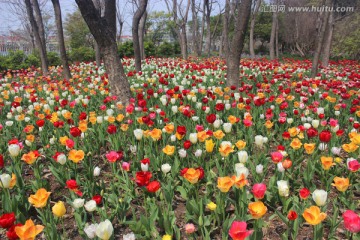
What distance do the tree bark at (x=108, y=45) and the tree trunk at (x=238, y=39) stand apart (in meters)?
2.37

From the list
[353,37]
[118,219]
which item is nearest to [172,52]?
[353,37]

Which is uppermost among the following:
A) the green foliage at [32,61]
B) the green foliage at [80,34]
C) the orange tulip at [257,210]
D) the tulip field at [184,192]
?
the green foliage at [80,34]

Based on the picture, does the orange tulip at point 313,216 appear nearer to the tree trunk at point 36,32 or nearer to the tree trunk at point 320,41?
the tree trunk at point 320,41

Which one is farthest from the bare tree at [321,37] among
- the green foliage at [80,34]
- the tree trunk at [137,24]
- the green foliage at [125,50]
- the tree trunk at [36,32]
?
the green foliage at [80,34]

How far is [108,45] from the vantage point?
466 centimetres

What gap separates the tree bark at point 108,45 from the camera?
4277mm

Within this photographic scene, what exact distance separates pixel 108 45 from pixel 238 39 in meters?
2.65

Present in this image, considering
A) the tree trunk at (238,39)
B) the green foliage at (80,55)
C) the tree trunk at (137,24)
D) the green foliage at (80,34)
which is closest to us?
the tree trunk at (238,39)

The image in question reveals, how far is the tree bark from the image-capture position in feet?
14.0

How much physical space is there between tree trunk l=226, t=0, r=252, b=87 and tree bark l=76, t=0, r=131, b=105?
237 cm

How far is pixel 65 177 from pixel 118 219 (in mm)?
826

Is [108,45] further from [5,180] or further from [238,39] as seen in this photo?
[5,180]

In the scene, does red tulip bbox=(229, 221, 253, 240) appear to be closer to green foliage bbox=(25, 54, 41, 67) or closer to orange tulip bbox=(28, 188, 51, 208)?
orange tulip bbox=(28, 188, 51, 208)

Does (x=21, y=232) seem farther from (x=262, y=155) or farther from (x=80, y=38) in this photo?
(x=80, y=38)
